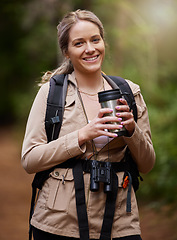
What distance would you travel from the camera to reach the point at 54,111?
287 centimetres

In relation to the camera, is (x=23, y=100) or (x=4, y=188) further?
(x=23, y=100)

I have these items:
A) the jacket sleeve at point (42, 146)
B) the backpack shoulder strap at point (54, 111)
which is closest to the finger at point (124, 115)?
the jacket sleeve at point (42, 146)

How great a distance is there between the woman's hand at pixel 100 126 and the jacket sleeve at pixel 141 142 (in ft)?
0.78

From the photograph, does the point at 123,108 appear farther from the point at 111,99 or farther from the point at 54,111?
the point at 54,111

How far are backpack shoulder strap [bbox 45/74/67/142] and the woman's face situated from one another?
263mm

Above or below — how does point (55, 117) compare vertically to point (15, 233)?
above

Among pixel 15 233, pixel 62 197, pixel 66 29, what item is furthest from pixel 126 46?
pixel 62 197

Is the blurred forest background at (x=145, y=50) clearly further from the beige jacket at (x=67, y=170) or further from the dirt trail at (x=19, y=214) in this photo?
the beige jacket at (x=67, y=170)

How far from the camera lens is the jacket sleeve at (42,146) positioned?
2754mm

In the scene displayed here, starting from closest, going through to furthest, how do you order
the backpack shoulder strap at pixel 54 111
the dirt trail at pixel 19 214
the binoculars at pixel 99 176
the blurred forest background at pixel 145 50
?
the binoculars at pixel 99 176, the backpack shoulder strap at pixel 54 111, the dirt trail at pixel 19 214, the blurred forest background at pixel 145 50

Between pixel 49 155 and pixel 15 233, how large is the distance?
4.33 metres

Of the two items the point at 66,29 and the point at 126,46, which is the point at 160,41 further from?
the point at 66,29

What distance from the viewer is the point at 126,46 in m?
9.60

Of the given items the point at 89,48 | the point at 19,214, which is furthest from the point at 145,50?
the point at 89,48
